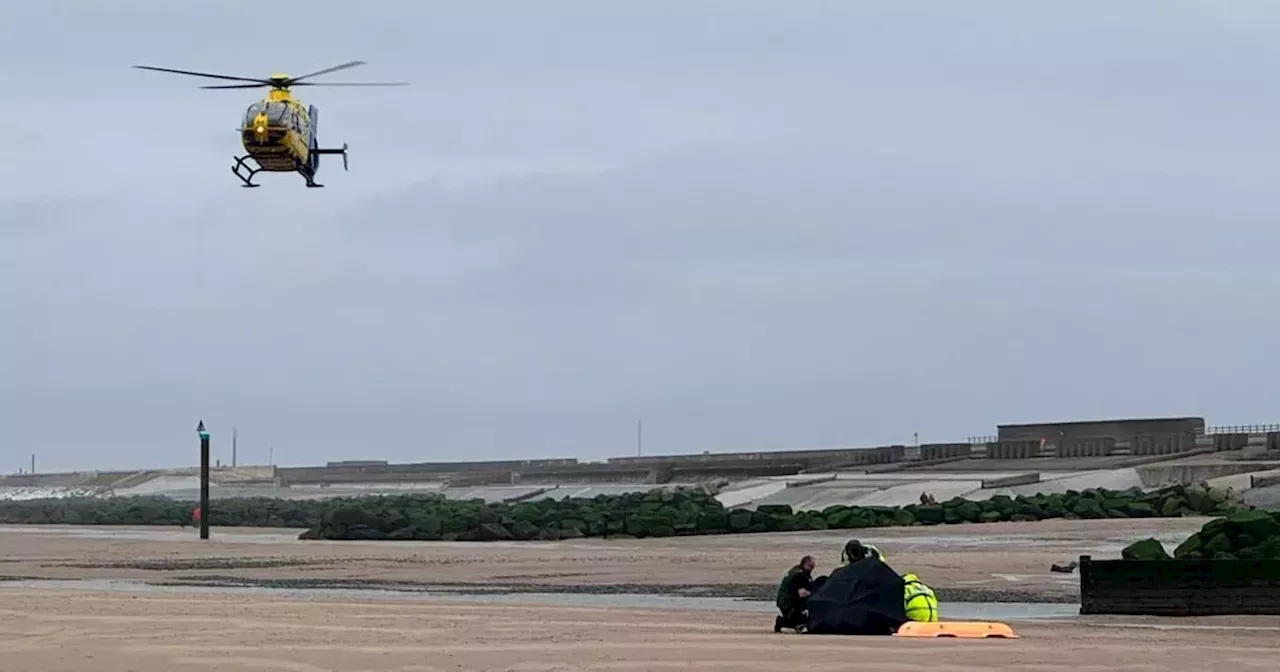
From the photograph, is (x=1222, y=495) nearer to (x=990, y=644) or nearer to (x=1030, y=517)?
(x=1030, y=517)

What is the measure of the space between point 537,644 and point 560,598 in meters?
8.17

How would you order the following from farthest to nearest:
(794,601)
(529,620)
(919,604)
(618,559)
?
(618,559), (529,620), (794,601), (919,604)

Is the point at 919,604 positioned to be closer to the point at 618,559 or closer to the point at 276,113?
the point at 618,559

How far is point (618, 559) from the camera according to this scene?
103 ft

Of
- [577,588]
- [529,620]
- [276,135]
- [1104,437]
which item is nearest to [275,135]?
[276,135]

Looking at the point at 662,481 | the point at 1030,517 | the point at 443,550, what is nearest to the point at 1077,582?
the point at 443,550

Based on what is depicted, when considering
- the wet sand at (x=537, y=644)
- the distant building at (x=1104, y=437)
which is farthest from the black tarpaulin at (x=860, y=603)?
the distant building at (x=1104, y=437)

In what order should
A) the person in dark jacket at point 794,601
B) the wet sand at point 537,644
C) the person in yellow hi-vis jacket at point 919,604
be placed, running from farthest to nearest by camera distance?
the person in dark jacket at point 794,601, the person in yellow hi-vis jacket at point 919,604, the wet sand at point 537,644

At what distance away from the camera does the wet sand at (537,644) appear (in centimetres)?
1221

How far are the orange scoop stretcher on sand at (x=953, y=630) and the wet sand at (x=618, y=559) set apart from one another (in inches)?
238

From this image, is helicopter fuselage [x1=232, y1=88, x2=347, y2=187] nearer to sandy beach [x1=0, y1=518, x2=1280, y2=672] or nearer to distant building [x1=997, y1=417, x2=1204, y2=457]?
sandy beach [x1=0, y1=518, x2=1280, y2=672]

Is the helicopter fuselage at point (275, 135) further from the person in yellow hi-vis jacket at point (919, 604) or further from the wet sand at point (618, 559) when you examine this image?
the person in yellow hi-vis jacket at point (919, 604)

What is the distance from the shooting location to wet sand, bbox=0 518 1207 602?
24.4 meters

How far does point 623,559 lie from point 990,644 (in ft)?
59.0
